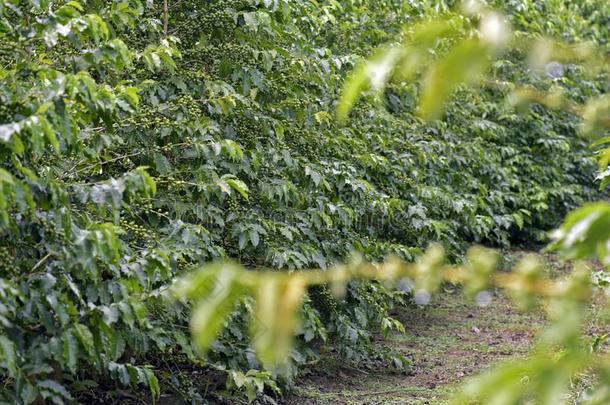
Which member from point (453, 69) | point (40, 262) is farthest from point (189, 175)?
point (453, 69)

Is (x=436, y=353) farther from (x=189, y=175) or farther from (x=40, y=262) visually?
(x=40, y=262)

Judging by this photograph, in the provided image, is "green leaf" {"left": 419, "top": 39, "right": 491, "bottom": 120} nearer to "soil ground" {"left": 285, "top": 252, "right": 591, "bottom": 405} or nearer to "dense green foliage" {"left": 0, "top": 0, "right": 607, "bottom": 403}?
"dense green foliage" {"left": 0, "top": 0, "right": 607, "bottom": 403}

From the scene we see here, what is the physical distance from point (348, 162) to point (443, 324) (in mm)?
1891

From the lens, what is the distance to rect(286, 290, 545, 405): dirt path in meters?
4.89

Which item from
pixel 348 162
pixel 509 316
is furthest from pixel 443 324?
pixel 348 162

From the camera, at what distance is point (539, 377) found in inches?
37.7

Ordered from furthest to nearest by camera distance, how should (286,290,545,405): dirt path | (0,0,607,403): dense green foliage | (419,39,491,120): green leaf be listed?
(286,290,545,405): dirt path → (0,0,607,403): dense green foliage → (419,39,491,120): green leaf

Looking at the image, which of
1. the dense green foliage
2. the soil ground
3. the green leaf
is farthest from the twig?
the green leaf

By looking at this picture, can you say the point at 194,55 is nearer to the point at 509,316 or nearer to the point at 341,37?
the point at 341,37

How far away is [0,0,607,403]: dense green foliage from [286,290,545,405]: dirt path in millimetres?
175

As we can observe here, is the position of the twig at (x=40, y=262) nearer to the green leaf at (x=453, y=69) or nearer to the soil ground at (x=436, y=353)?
the soil ground at (x=436, y=353)

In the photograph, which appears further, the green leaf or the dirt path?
the dirt path

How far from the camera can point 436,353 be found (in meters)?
5.85

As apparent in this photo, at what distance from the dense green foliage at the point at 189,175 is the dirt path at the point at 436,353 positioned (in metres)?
0.18
